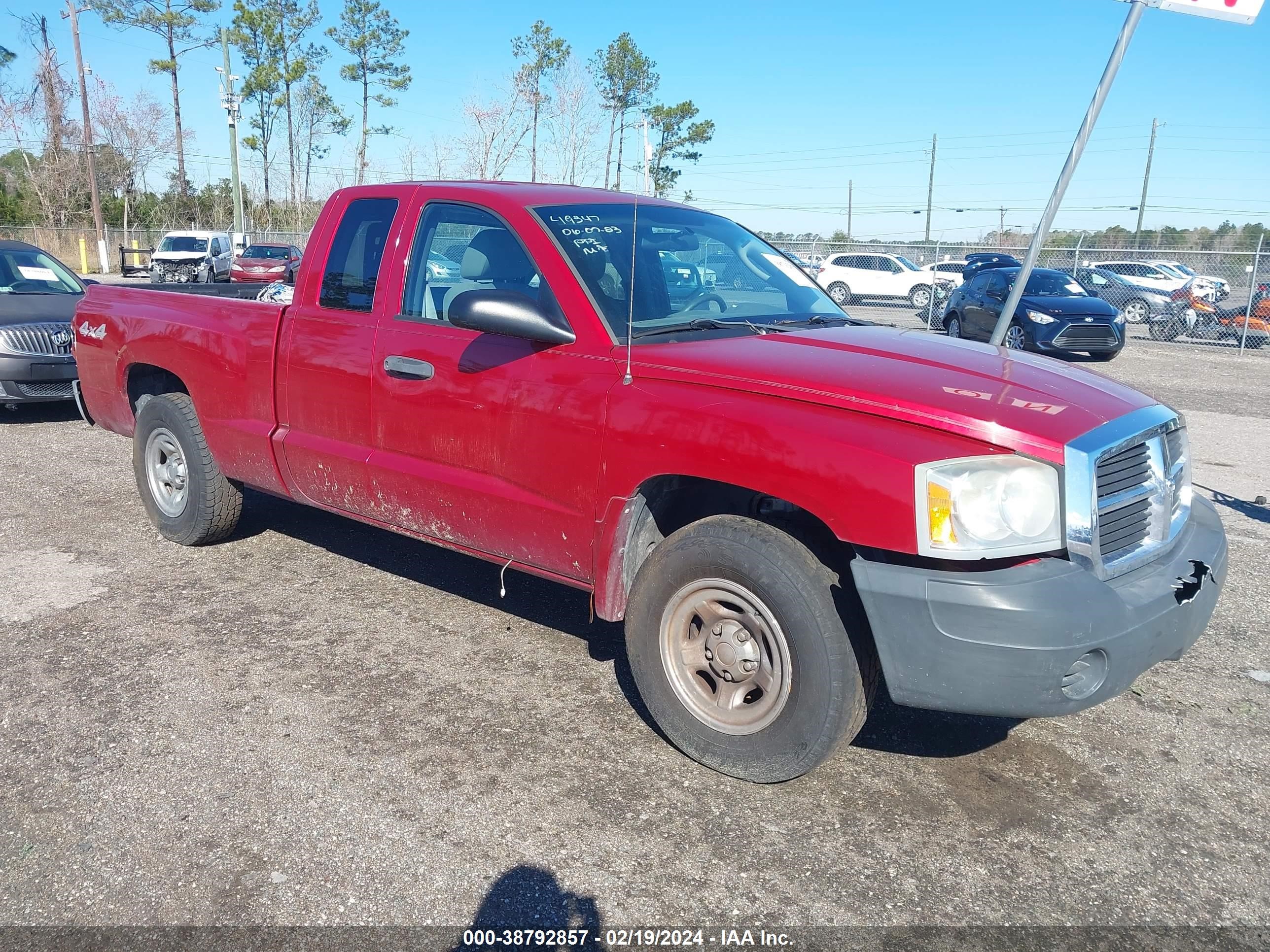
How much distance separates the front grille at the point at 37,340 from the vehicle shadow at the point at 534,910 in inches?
315

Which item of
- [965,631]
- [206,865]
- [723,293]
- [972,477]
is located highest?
[723,293]

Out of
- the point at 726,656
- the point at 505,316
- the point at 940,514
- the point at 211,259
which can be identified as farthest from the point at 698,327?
the point at 211,259

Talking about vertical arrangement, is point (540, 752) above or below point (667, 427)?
below

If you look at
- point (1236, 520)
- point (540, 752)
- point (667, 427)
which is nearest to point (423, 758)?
point (540, 752)

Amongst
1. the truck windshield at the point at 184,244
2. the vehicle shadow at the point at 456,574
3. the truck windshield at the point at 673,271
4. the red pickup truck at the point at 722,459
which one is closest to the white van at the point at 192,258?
the truck windshield at the point at 184,244

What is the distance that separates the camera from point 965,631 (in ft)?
9.23

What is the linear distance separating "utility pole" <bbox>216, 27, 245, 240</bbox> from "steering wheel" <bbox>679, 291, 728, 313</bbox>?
3479 cm

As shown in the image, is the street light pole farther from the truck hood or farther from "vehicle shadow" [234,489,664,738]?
"vehicle shadow" [234,489,664,738]

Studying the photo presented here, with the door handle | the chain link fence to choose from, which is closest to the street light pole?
the door handle

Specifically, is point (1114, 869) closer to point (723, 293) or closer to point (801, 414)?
point (801, 414)

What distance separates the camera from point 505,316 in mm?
3551

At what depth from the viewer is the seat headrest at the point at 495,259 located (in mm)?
3998

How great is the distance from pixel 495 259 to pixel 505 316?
0.64 m

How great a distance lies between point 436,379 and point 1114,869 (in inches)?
114
